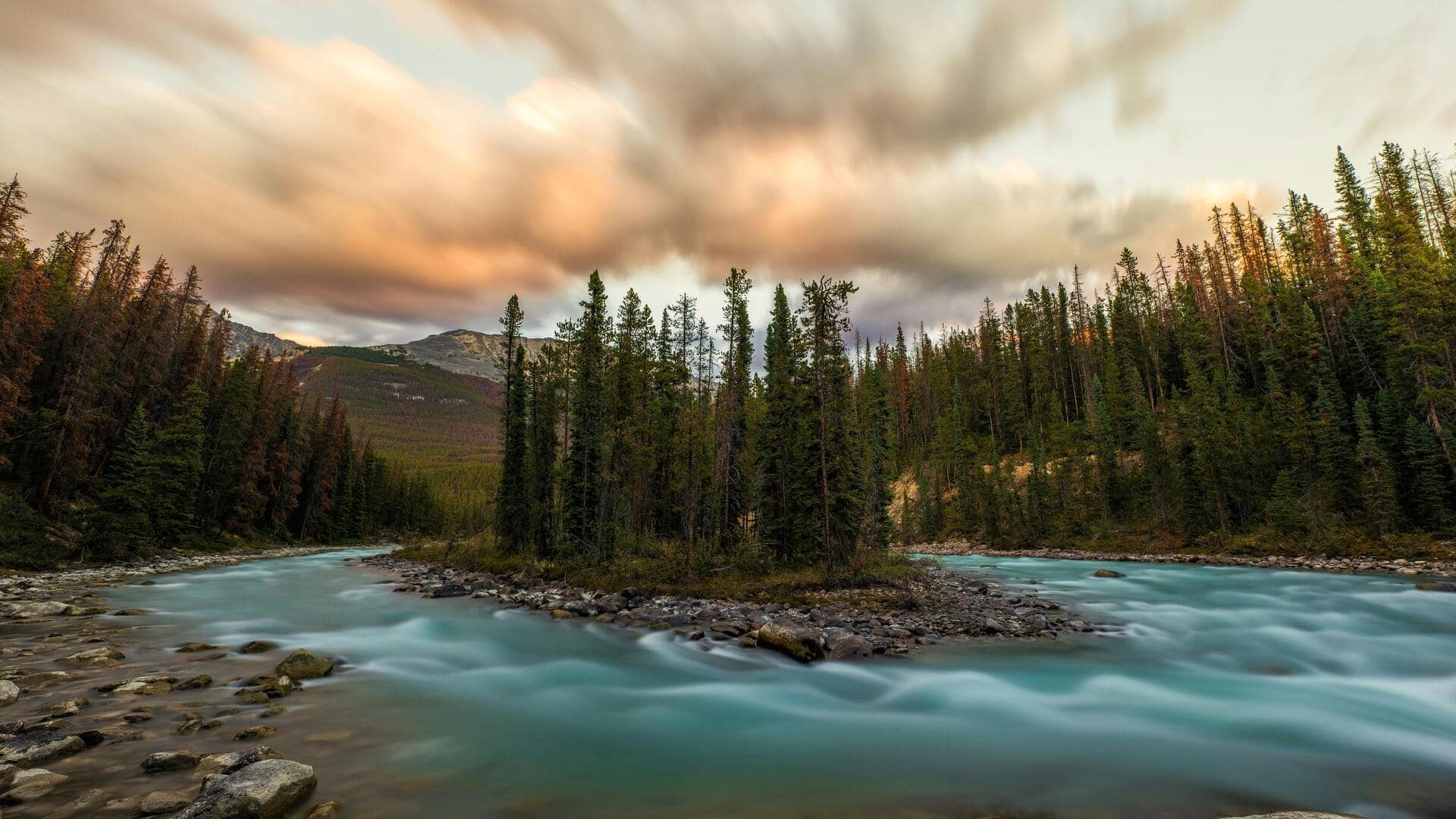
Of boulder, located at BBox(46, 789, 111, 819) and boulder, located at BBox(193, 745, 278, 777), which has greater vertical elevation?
boulder, located at BBox(46, 789, 111, 819)

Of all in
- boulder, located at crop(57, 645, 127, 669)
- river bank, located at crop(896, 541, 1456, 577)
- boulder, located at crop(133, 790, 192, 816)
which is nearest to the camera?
boulder, located at crop(133, 790, 192, 816)

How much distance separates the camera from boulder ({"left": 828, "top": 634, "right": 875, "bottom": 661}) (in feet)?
48.3

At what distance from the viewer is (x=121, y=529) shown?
33062mm

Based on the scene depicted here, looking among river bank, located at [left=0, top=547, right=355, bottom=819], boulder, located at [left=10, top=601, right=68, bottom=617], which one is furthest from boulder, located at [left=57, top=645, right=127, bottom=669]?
boulder, located at [left=10, top=601, right=68, bottom=617]

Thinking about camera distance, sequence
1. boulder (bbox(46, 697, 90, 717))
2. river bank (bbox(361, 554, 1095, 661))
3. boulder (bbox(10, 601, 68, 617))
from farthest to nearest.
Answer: boulder (bbox(10, 601, 68, 617)) → river bank (bbox(361, 554, 1095, 661)) → boulder (bbox(46, 697, 90, 717))

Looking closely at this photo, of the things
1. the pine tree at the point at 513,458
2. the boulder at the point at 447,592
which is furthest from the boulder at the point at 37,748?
the pine tree at the point at 513,458

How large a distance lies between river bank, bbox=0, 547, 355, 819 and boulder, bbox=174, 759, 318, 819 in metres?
0.01

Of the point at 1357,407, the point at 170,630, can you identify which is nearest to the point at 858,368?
the point at 1357,407

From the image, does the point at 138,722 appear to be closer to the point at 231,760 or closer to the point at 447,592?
the point at 231,760

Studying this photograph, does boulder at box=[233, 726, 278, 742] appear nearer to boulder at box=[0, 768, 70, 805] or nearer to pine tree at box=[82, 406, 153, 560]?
boulder at box=[0, 768, 70, 805]

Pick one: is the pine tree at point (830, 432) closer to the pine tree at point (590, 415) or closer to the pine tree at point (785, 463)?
the pine tree at point (785, 463)

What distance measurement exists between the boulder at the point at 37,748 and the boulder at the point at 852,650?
14.2 m

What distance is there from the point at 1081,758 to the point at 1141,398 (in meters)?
63.9

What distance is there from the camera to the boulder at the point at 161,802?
5863mm
